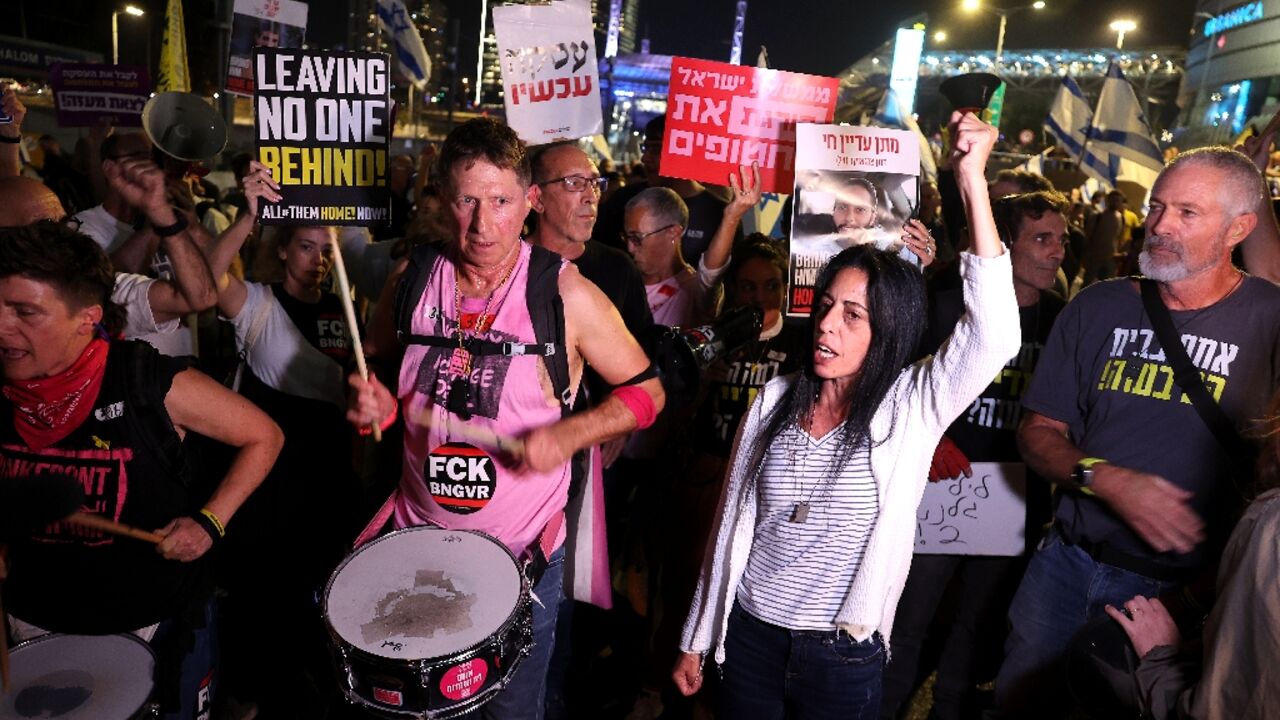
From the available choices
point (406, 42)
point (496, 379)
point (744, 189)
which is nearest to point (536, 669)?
point (496, 379)

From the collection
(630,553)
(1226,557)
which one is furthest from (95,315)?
(1226,557)

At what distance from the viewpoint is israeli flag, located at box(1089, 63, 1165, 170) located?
8180mm

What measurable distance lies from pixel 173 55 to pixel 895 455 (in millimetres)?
7766

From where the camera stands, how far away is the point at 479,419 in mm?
2934

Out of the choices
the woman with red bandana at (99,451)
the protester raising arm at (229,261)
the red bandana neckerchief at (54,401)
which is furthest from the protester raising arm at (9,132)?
the red bandana neckerchief at (54,401)

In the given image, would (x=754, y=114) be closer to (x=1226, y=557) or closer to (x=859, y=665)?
(x=859, y=665)

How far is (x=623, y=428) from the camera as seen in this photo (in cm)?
297

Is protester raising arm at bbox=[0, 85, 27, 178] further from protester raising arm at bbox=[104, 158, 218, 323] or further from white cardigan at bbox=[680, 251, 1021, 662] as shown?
white cardigan at bbox=[680, 251, 1021, 662]

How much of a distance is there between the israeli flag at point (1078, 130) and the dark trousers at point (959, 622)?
6060 mm

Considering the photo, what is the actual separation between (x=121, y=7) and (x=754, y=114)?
151 feet

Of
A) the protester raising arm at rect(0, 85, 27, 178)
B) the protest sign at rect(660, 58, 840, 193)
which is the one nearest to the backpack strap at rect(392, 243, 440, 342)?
the protest sign at rect(660, 58, 840, 193)

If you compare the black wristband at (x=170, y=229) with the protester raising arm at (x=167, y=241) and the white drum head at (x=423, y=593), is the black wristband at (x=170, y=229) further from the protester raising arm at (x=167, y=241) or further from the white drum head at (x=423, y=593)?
the white drum head at (x=423, y=593)

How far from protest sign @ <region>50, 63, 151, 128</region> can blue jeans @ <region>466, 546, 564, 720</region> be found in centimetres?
825

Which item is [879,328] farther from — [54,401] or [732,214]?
[54,401]
